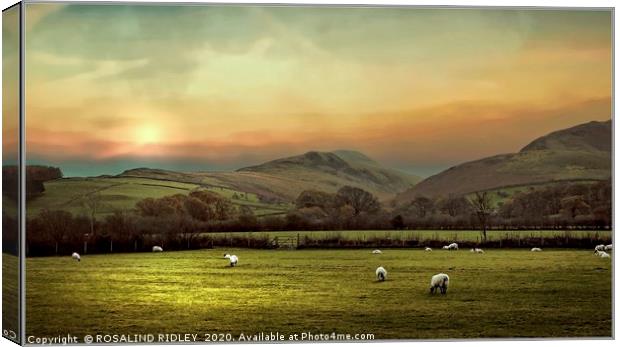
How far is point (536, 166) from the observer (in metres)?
14.9

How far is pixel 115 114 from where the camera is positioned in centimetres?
1425

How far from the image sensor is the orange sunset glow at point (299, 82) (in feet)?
46.6

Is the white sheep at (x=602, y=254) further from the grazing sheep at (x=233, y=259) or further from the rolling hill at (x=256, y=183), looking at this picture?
the grazing sheep at (x=233, y=259)

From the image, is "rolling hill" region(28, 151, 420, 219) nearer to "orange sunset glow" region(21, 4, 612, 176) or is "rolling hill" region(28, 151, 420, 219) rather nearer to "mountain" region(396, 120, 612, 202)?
"orange sunset glow" region(21, 4, 612, 176)

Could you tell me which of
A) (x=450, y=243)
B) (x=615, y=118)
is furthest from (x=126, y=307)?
(x=615, y=118)

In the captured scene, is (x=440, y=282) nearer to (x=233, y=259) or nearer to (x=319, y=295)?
(x=319, y=295)

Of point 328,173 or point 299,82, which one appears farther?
point 328,173

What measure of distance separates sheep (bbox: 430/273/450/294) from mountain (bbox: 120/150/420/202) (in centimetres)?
119

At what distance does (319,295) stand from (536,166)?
3218 mm

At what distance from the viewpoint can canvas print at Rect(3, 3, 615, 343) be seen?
14.2 m

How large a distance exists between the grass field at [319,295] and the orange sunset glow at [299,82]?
122 cm

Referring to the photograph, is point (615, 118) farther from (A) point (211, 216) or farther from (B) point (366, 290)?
(A) point (211, 216)

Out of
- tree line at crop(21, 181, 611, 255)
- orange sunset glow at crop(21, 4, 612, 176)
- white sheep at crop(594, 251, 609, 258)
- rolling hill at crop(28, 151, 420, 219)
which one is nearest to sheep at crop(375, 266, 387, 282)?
tree line at crop(21, 181, 611, 255)

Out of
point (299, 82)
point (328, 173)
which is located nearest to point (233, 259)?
point (328, 173)
